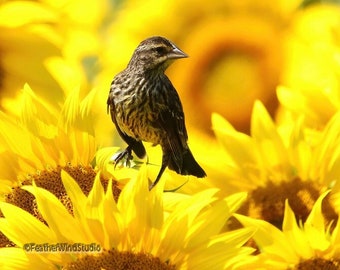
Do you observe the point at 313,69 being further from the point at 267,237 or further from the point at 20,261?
the point at 20,261

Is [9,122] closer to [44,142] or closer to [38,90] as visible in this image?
[44,142]

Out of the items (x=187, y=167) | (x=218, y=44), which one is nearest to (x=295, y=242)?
(x=187, y=167)

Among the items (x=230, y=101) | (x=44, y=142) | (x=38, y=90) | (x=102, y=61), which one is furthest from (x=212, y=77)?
(x=44, y=142)

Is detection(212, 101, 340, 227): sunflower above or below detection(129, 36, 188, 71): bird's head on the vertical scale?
below

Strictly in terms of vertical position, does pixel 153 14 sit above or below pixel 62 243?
above

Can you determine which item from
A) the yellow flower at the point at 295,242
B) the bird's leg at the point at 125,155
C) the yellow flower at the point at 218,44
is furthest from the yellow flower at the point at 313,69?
the bird's leg at the point at 125,155

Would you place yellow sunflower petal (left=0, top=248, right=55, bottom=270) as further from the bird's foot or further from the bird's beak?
the bird's beak

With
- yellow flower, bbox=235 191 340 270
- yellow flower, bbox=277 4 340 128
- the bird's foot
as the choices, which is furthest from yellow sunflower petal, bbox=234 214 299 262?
yellow flower, bbox=277 4 340 128
